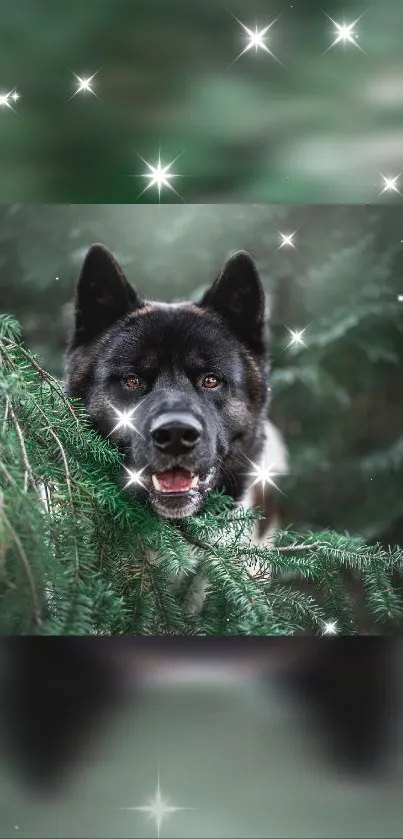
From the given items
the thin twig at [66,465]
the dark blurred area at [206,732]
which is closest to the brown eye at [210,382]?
the thin twig at [66,465]

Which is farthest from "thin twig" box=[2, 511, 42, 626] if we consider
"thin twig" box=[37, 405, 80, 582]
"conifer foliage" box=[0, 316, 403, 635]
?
"thin twig" box=[37, 405, 80, 582]

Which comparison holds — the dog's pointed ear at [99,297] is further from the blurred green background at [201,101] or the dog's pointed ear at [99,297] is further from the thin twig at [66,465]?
the thin twig at [66,465]

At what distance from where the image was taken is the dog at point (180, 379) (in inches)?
72.2

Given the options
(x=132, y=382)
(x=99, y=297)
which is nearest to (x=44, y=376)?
(x=132, y=382)

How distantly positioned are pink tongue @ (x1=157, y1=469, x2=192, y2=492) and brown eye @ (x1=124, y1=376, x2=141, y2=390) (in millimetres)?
273

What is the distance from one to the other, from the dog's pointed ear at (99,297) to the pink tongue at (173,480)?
0.49 meters

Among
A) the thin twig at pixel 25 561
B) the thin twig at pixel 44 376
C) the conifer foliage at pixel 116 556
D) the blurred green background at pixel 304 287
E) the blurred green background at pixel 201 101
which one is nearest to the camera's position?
the thin twig at pixel 25 561

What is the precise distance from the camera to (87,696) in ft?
6.33

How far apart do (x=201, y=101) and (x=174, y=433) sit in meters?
0.92

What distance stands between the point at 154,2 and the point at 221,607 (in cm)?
152

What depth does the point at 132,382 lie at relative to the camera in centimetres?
199

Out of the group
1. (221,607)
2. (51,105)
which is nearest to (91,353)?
(51,105)

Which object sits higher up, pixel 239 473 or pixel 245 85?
pixel 245 85

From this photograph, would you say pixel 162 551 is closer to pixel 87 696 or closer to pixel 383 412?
pixel 87 696
